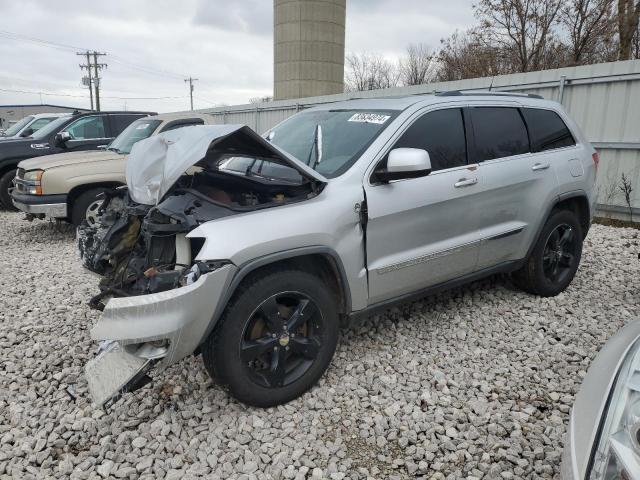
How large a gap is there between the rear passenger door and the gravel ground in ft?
2.26

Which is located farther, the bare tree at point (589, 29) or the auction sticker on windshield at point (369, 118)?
the bare tree at point (589, 29)

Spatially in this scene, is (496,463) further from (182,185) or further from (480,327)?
(182,185)

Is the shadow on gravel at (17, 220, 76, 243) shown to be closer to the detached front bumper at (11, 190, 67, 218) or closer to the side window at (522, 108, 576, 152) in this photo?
the detached front bumper at (11, 190, 67, 218)

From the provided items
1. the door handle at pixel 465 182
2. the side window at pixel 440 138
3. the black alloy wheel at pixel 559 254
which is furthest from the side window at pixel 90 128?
the black alloy wheel at pixel 559 254

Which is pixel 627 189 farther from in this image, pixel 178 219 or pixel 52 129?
pixel 52 129

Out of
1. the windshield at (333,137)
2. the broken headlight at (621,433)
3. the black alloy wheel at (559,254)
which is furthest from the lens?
the black alloy wheel at (559,254)

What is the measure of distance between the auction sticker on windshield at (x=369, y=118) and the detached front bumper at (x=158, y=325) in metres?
1.58

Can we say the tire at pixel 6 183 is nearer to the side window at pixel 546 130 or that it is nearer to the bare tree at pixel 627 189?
the side window at pixel 546 130

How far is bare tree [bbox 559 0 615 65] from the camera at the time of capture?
15.7 metres

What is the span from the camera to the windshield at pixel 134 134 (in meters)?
7.50

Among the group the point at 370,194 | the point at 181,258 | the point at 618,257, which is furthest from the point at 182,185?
the point at 618,257

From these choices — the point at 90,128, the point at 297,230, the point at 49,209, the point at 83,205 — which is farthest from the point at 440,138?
the point at 90,128

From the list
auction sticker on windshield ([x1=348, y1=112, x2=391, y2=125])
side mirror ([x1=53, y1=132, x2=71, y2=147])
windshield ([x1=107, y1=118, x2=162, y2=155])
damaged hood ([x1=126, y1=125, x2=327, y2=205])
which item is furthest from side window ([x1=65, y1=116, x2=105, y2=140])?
auction sticker on windshield ([x1=348, y1=112, x2=391, y2=125])

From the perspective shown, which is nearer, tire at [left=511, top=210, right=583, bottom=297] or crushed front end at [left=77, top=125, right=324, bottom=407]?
crushed front end at [left=77, top=125, right=324, bottom=407]
